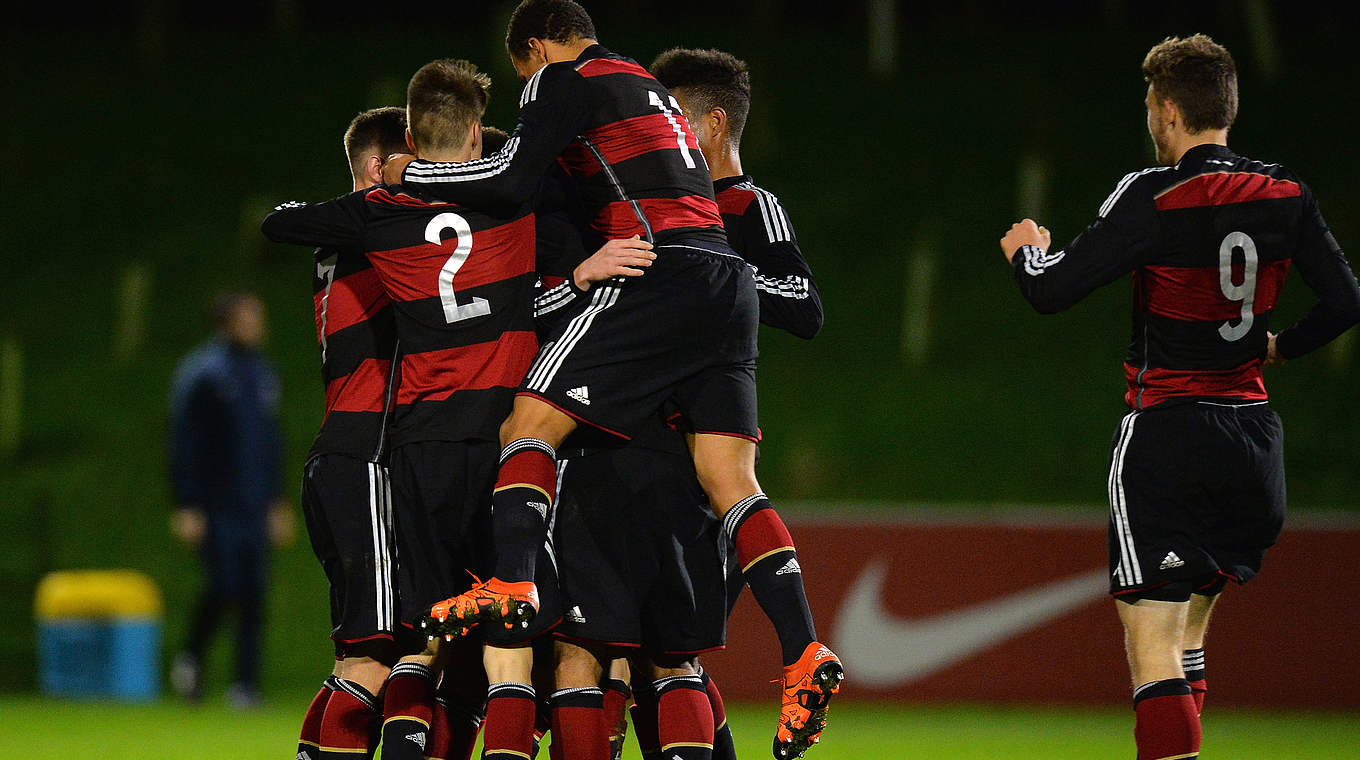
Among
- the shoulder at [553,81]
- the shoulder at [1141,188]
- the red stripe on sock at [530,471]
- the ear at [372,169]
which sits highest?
the shoulder at [553,81]

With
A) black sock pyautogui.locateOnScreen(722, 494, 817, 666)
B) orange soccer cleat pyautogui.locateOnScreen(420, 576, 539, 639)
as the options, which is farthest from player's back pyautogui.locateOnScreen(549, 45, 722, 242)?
orange soccer cleat pyautogui.locateOnScreen(420, 576, 539, 639)

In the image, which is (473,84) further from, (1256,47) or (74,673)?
(1256,47)

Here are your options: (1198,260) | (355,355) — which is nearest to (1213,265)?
(1198,260)

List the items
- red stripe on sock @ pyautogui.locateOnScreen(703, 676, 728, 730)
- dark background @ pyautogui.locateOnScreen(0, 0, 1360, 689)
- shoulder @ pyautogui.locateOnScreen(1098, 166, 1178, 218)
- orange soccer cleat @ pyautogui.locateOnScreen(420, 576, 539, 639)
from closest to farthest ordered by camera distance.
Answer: orange soccer cleat @ pyautogui.locateOnScreen(420, 576, 539, 639), shoulder @ pyautogui.locateOnScreen(1098, 166, 1178, 218), red stripe on sock @ pyautogui.locateOnScreen(703, 676, 728, 730), dark background @ pyautogui.locateOnScreen(0, 0, 1360, 689)

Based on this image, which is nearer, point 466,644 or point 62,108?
point 466,644

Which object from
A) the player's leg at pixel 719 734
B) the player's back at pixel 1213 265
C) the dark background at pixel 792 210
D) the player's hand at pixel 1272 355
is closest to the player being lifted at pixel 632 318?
the player's leg at pixel 719 734

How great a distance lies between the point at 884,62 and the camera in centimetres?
2216

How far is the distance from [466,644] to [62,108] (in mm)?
18638

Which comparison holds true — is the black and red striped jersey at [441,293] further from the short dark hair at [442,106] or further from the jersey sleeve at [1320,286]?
the jersey sleeve at [1320,286]

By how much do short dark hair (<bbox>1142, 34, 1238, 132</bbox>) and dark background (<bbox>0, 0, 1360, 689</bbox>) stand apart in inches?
224

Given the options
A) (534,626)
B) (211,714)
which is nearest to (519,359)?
(534,626)

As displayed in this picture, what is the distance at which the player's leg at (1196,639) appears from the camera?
5.38 meters

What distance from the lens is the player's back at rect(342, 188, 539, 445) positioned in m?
5.15

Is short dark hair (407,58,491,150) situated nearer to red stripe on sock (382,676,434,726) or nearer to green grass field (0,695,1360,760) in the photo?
red stripe on sock (382,676,434,726)
